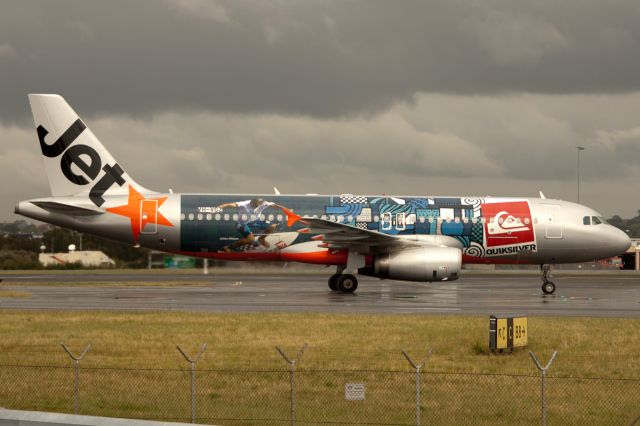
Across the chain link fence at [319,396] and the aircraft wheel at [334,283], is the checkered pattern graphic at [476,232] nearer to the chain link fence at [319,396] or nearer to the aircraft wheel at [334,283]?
the aircraft wheel at [334,283]

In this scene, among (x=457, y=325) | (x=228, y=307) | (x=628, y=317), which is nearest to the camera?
(x=457, y=325)

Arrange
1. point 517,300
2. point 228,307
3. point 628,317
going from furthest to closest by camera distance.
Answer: point 517,300, point 228,307, point 628,317

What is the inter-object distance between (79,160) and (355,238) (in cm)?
1266

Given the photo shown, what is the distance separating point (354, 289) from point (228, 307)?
27.8 ft

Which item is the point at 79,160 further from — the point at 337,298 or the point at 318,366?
the point at 318,366

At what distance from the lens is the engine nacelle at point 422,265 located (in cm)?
3516

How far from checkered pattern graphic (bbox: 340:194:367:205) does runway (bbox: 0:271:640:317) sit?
3822 millimetres

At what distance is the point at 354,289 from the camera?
37.2m

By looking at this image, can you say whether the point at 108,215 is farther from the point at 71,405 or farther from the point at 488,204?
the point at 71,405

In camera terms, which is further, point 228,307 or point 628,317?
point 228,307

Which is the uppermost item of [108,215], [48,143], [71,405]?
[48,143]

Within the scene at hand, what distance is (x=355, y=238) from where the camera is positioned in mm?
36312

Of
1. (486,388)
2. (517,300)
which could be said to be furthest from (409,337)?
(517,300)

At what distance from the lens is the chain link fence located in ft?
46.8
